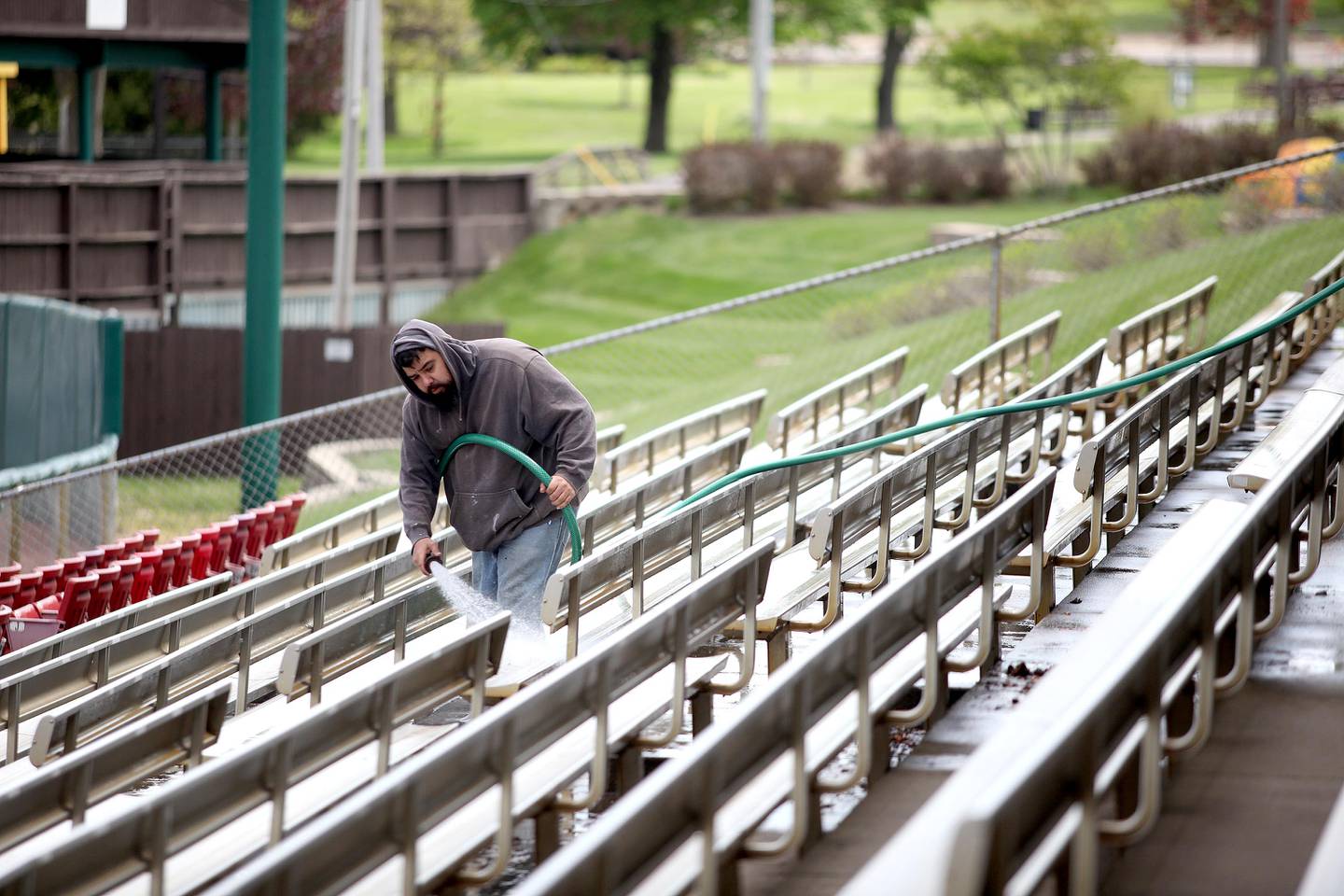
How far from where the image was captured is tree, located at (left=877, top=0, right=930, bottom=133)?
1962 inches

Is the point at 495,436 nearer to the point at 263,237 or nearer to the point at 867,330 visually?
the point at 263,237

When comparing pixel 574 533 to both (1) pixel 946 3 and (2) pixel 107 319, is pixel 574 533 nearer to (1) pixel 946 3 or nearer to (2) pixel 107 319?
(2) pixel 107 319

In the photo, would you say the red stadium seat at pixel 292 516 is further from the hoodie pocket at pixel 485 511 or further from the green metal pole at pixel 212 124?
the green metal pole at pixel 212 124

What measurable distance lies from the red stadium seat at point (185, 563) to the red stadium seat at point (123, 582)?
2.12 feet

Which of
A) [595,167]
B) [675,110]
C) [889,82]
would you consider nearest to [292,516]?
[595,167]

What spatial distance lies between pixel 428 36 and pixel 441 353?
5139cm

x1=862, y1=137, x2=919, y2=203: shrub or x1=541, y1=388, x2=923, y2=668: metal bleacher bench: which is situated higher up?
x1=862, y1=137, x2=919, y2=203: shrub

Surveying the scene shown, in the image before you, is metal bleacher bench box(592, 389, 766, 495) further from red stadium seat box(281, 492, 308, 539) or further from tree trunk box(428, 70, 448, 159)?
tree trunk box(428, 70, 448, 159)

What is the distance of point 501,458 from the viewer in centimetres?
689

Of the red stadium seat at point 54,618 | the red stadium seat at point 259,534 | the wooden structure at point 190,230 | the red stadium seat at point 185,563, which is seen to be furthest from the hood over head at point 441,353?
the wooden structure at point 190,230

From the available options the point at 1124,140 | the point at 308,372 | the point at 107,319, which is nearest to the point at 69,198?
the point at 308,372

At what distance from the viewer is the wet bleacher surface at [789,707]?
348 centimetres

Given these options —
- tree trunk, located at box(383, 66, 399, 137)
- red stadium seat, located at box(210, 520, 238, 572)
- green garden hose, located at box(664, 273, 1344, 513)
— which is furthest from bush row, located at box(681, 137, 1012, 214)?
green garden hose, located at box(664, 273, 1344, 513)

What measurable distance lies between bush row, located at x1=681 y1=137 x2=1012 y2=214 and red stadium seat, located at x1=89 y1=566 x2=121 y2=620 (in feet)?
92.1
